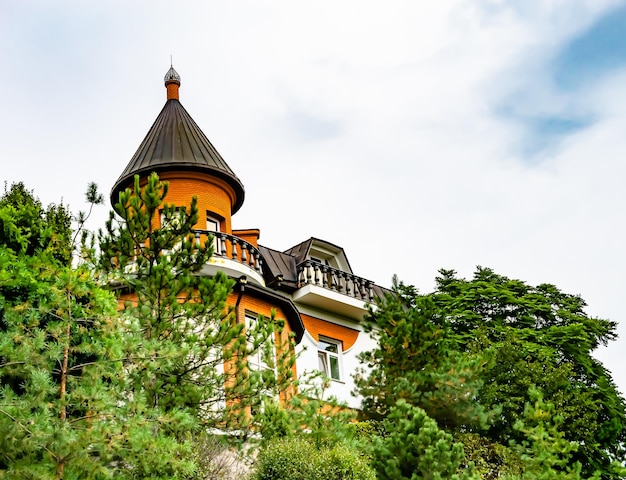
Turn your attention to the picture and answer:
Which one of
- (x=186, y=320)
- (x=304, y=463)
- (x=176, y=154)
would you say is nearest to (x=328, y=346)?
(x=176, y=154)

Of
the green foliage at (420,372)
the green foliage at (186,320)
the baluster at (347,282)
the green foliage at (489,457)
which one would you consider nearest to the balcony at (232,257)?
the green foliage at (420,372)

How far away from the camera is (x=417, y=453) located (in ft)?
56.6

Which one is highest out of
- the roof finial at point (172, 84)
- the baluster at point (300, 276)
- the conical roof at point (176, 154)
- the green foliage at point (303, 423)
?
the roof finial at point (172, 84)

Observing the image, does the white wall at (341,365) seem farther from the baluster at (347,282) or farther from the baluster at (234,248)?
the baluster at (234,248)

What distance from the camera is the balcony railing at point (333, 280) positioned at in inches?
1112

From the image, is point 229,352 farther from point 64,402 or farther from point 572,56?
point 572,56

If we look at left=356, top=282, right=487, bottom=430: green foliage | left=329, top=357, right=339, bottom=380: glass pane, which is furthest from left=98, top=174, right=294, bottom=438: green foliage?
left=329, top=357, right=339, bottom=380: glass pane

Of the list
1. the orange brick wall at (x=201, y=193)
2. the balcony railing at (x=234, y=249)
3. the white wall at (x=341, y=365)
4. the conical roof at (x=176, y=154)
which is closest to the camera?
the balcony railing at (x=234, y=249)

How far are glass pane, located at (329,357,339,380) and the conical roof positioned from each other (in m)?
5.67

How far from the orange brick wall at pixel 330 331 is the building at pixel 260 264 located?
3 centimetres

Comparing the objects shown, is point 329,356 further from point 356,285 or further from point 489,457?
point 489,457

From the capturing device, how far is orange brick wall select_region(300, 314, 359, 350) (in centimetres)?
2828

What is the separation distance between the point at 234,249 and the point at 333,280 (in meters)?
5.06

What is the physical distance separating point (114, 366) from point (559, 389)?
710 inches
